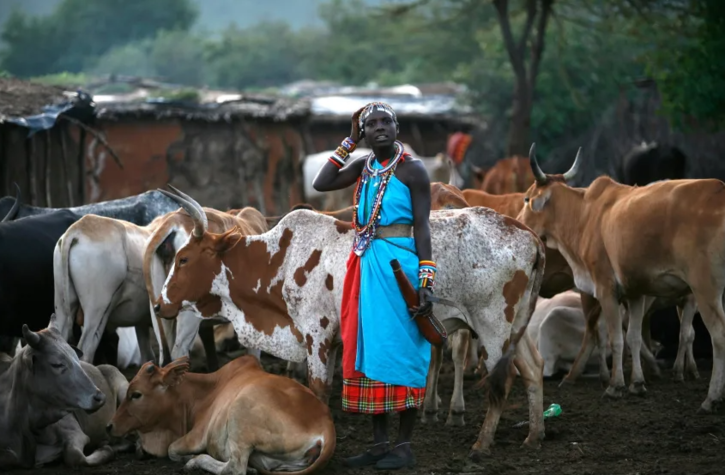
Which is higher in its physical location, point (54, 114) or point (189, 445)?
point (54, 114)

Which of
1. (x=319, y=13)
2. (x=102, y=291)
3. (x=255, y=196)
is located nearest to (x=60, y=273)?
(x=102, y=291)

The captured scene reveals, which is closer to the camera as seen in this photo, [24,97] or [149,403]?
[149,403]

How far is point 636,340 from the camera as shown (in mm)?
8727

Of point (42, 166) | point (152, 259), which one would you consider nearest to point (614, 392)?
point (152, 259)

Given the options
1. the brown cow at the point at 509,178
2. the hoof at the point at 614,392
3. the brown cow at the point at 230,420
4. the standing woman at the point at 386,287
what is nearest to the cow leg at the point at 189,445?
the brown cow at the point at 230,420

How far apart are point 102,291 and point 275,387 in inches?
88.8

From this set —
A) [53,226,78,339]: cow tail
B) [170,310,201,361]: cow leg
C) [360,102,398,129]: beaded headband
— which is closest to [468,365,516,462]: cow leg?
[360,102,398,129]: beaded headband

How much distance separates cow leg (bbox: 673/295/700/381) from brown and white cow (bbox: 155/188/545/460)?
2.55 m

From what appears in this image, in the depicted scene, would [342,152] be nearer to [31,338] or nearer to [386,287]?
[386,287]

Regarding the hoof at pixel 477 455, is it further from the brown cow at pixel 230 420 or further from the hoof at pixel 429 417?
the hoof at pixel 429 417

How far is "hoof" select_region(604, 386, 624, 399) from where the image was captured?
849cm

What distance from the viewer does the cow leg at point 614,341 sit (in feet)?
28.0

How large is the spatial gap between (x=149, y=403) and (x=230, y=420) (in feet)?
2.49

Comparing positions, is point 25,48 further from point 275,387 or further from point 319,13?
point 275,387
